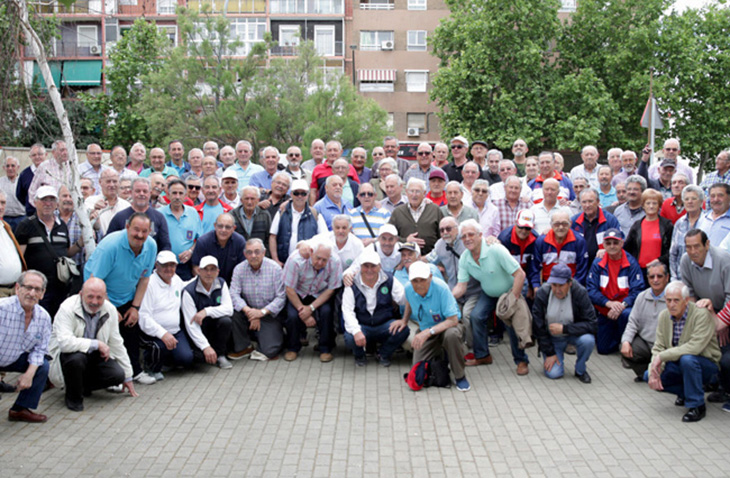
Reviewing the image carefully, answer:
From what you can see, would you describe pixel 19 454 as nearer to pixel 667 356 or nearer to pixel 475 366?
pixel 475 366

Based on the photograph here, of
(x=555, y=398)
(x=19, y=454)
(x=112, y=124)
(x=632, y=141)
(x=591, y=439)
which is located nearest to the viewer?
(x=19, y=454)

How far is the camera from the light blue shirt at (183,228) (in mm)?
9719

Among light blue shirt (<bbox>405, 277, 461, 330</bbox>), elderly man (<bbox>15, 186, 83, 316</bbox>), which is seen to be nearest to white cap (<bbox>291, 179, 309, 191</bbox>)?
light blue shirt (<bbox>405, 277, 461, 330</bbox>)

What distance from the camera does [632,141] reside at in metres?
37.4

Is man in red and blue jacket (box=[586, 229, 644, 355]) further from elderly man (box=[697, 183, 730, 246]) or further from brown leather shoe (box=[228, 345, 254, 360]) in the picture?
brown leather shoe (box=[228, 345, 254, 360])

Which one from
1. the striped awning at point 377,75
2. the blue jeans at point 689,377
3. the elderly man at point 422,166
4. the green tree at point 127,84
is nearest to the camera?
the blue jeans at point 689,377

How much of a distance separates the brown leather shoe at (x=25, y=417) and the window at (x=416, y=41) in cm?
4700

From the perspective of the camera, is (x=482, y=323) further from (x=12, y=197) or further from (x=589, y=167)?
(x=12, y=197)

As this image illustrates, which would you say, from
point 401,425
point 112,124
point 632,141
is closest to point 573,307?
point 401,425

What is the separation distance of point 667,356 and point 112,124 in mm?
41541

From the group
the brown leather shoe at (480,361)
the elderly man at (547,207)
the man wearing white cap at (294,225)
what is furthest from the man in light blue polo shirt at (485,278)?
the man wearing white cap at (294,225)

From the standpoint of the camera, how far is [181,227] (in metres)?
9.78

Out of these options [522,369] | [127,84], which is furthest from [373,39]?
[522,369]

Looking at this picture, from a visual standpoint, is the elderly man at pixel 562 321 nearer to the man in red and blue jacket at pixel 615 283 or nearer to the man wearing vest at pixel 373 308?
the man in red and blue jacket at pixel 615 283
